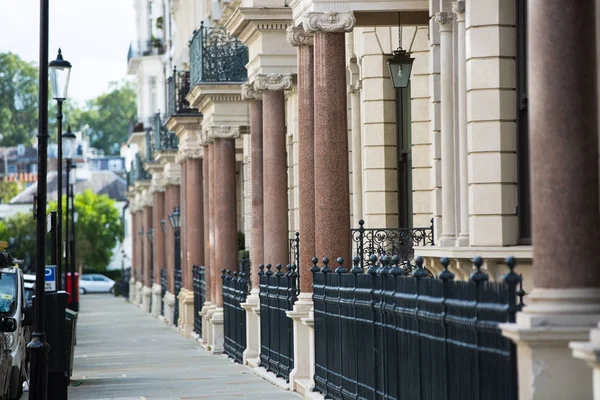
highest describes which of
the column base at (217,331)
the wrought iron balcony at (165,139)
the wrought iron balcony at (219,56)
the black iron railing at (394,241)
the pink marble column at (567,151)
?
the wrought iron balcony at (219,56)

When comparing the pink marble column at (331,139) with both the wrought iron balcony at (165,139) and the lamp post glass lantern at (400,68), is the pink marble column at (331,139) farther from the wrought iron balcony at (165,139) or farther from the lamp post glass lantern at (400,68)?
the wrought iron balcony at (165,139)

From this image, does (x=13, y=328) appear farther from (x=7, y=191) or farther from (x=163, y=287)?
(x=7, y=191)

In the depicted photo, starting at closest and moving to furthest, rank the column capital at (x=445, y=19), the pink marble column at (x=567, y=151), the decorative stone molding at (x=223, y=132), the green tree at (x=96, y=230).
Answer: the pink marble column at (x=567, y=151)
the column capital at (x=445, y=19)
the decorative stone molding at (x=223, y=132)
the green tree at (x=96, y=230)

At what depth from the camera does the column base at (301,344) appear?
19.8 meters

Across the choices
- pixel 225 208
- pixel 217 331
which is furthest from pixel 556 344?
pixel 217 331

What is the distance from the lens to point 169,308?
50.2m

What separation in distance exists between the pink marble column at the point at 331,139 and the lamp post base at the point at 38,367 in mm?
3706

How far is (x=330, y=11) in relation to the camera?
18.8 metres

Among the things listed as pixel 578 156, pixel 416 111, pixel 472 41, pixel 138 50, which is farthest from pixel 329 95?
pixel 138 50

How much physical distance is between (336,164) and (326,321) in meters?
2.01

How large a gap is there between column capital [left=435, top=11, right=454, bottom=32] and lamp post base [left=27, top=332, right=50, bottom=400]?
18.5 ft

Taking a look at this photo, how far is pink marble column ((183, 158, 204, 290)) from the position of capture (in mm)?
40625

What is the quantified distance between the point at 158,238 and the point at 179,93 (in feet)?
58.0

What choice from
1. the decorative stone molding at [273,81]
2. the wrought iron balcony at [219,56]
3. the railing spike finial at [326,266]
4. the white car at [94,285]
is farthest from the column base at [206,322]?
the white car at [94,285]
